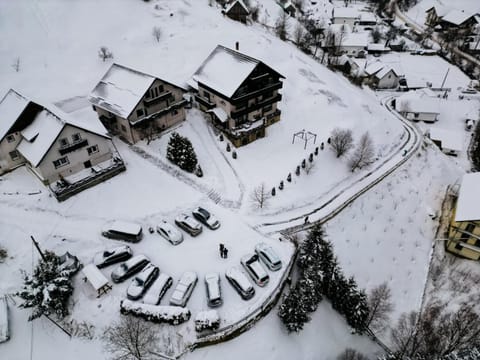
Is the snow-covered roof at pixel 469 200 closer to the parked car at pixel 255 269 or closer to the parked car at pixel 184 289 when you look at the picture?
the parked car at pixel 255 269

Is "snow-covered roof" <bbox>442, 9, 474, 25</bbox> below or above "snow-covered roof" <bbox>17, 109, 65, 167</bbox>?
above

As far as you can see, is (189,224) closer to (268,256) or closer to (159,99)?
(268,256)

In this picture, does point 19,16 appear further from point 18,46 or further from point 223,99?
point 223,99

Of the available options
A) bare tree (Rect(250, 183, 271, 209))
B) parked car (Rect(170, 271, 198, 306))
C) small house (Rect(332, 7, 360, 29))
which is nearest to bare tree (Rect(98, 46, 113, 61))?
bare tree (Rect(250, 183, 271, 209))

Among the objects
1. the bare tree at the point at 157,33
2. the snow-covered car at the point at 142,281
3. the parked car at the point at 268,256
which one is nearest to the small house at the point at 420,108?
the bare tree at the point at 157,33

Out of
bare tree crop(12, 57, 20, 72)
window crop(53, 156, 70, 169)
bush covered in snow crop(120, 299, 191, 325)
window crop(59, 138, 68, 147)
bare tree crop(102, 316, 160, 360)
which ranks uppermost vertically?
bare tree crop(12, 57, 20, 72)

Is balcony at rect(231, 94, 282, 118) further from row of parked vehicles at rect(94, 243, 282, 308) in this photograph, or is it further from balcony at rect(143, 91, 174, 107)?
row of parked vehicles at rect(94, 243, 282, 308)

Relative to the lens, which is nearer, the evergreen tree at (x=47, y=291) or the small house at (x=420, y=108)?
the evergreen tree at (x=47, y=291)

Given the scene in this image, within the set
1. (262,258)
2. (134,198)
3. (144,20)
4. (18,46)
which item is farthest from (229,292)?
(144,20)
